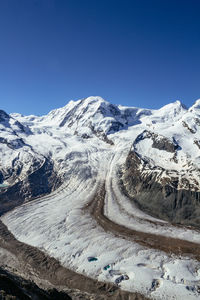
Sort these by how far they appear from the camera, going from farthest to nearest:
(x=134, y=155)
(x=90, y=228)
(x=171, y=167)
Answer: (x=134, y=155) < (x=171, y=167) < (x=90, y=228)

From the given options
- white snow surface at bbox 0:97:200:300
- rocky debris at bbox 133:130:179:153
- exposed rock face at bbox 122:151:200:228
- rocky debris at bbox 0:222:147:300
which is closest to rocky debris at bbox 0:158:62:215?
white snow surface at bbox 0:97:200:300

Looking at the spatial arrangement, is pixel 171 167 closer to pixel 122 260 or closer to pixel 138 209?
pixel 138 209

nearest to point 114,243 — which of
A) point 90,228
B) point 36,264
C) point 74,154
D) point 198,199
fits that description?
point 90,228

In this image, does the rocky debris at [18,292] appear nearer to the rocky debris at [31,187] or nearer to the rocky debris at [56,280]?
the rocky debris at [56,280]

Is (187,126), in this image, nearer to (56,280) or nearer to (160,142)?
(160,142)

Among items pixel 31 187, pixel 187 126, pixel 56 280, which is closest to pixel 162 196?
pixel 56 280

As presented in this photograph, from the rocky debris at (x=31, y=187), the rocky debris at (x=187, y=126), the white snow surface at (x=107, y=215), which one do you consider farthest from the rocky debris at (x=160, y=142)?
the rocky debris at (x=31, y=187)
